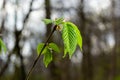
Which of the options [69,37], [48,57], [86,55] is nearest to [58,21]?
[69,37]

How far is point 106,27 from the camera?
18750 mm

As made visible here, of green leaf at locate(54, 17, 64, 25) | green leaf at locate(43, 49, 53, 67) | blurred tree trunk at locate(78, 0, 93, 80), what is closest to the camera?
green leaf at locate(54, 17, 64, 25)

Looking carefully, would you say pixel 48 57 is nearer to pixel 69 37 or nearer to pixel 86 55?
pixel 69 37

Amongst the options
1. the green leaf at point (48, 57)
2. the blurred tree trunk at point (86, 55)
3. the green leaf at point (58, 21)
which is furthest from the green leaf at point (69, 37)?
the blurred tree trunk at point (86, 55)

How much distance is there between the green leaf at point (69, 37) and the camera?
1.53m

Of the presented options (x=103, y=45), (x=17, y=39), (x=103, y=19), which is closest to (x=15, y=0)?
(x=17, y=39)

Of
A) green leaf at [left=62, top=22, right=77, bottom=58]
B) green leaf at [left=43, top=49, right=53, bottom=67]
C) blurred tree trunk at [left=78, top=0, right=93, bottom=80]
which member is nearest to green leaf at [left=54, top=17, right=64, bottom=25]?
green leaf at [left=62, top=22, right=77, bottom=58]

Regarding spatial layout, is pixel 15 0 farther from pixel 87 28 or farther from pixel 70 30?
pixel 87 28

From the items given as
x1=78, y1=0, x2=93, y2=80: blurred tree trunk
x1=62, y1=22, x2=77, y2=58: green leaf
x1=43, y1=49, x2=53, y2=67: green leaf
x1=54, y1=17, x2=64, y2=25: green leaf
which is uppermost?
x1=54, y1=17, x2=64, y2=25: green leaf

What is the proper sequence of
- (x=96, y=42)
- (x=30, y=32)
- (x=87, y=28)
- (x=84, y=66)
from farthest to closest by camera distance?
(x=96, y=42) → (x=84, y=66) → (x=87, y=28) → (x=30, y=32)

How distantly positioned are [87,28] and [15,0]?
523 inches

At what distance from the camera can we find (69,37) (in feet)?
5.07

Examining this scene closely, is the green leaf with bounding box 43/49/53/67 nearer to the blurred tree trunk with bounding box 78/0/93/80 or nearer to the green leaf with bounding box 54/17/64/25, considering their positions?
the green leaf with bounding box 54/17/64/25

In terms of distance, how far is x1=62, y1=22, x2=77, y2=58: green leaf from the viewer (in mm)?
1530
